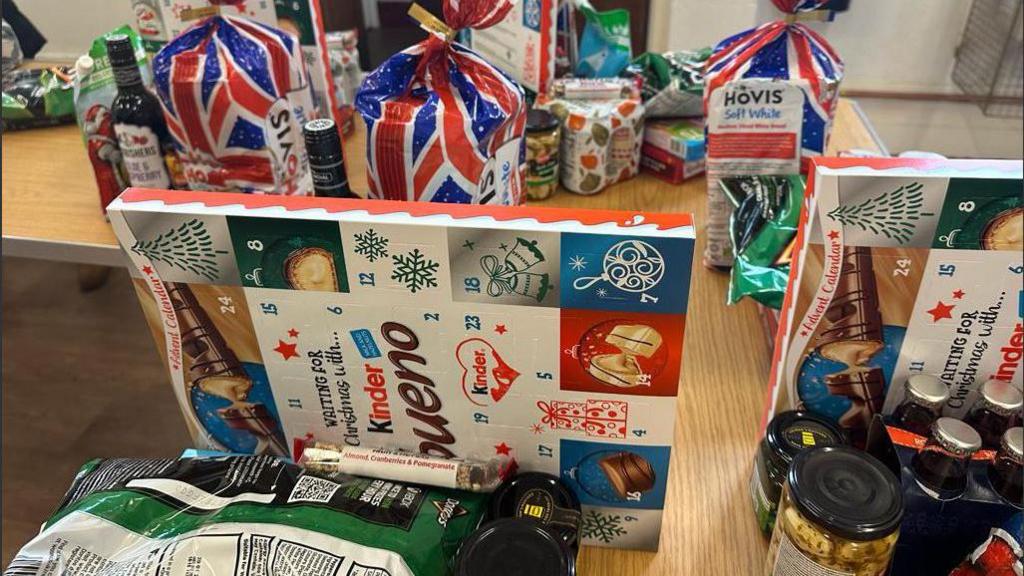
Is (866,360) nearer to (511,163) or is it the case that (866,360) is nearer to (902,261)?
(902,261)

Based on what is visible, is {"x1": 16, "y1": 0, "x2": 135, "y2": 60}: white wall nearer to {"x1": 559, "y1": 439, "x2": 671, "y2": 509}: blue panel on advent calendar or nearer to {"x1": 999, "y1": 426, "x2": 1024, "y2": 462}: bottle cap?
Answer: {"x1": 559, "y1": 439, "x2": 671, "y2": 509}: blue panel on advent calendar

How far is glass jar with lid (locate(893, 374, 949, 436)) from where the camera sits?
672 millimetres

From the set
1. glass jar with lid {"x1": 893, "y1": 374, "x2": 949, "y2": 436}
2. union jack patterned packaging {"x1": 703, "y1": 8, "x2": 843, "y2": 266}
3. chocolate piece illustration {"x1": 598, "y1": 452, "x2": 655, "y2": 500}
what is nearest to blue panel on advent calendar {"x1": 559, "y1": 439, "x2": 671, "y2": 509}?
chocolate piece illustration {"x1": 598, "y1": 452, "x2": 655, "y2": 500}

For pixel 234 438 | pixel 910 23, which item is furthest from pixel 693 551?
pixel 910 23

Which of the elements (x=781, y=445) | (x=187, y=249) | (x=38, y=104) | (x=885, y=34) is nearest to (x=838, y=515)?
(x=781, y=445)

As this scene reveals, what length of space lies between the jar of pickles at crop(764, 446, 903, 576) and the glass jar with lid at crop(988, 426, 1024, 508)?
9cm

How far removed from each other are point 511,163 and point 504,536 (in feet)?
1.52

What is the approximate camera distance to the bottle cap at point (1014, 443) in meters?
0.58

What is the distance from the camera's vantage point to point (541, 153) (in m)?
1.16

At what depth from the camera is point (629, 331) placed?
2.01ft

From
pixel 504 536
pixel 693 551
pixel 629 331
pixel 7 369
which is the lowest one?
pixel 7 369

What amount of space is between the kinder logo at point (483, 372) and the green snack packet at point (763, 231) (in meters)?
0.35

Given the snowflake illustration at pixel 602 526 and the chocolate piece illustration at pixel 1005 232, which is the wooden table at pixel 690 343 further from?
the chocolate piece illustration at pixel 1005 232

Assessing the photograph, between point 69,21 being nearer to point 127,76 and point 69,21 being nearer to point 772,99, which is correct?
point 127,76
